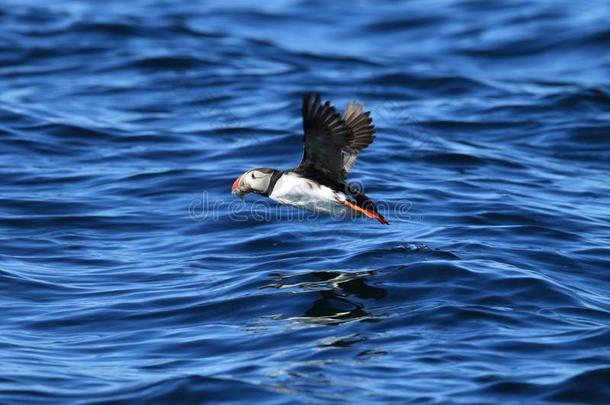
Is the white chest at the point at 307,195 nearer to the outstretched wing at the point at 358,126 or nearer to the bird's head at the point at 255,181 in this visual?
the bird's head at the point at 255,181

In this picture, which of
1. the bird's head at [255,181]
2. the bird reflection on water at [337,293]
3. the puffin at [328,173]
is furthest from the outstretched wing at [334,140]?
the bird reflection on water at [337,293]

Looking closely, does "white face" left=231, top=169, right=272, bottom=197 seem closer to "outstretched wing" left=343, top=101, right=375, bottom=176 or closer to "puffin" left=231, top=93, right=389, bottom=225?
"puffin" left=231, top=93, right=389, bottom=225

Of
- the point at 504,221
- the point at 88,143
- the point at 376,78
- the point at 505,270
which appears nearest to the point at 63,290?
the point at 505,270

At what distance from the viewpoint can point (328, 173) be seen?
356 inches

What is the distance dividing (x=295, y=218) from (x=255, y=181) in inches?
88.8

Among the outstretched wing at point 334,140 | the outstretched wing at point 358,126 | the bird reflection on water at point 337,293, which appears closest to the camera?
the bird reflection on water at point 337,293

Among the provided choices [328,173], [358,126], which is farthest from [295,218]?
[358,126]

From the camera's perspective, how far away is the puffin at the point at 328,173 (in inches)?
344

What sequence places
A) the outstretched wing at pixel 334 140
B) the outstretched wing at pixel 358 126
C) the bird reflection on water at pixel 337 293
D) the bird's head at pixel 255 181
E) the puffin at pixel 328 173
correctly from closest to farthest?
the bird reflection on water at pixel 337 293
the outstretched wing at pixel 334 140
the puffin at pixel 328 173
the outstretched wing at pixel 358 126
the bird's head at pixel 255 181

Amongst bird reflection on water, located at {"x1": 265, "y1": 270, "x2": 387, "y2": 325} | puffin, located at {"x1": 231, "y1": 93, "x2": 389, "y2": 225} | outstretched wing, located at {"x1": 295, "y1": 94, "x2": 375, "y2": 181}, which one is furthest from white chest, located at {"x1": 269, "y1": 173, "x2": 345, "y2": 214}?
bird reflection on water, located at {"x1": 265, "y1": 270, "x2": 387, "y2": 325}

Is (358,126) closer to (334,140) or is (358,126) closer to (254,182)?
(334,140)

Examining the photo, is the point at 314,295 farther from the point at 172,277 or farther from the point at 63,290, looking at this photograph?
the point at 63,290

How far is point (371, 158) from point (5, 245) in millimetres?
5580

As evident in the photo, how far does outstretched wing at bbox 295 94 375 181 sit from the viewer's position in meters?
8.54
